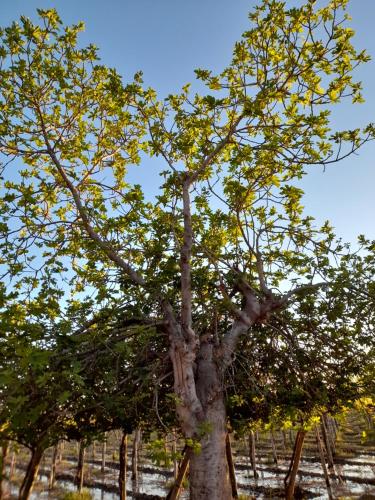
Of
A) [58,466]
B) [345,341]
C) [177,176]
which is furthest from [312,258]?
[58,466]

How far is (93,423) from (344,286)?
619 centimetres

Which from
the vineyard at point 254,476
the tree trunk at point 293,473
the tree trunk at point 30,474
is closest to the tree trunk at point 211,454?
the tree trunk at point 30,474

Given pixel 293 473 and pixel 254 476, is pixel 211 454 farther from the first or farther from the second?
pixel 254 476

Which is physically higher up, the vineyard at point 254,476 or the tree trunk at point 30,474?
the tree trunk at point 30,474

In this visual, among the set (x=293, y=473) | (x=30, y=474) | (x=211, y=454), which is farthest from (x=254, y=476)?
(x=211, y=454)

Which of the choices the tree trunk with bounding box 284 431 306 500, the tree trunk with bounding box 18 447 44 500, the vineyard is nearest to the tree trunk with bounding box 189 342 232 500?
the tree trunk with bounding box 18 447 44 500

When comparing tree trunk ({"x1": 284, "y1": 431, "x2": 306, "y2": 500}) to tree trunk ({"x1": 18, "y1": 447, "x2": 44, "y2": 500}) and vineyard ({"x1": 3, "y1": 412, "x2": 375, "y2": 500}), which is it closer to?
vineyard ({"x1": 3, "y1": 412, "x2": 375, "y2": 500})

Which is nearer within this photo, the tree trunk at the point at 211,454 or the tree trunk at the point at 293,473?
the tree trunk at the point at 211,454

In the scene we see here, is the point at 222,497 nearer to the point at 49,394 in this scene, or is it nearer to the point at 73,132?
the point at 49,394

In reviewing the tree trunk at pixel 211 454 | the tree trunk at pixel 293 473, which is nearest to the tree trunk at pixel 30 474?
the tree trunk at pixel 211 454

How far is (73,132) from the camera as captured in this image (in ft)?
33.6

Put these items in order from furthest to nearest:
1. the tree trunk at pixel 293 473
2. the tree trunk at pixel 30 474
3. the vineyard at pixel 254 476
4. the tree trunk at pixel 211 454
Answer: the vineyard at pixel 254 476, the tree trunk at pixel 293 473, the tree trunk at pixel 30 474, the tree trunk at pixel 211 454

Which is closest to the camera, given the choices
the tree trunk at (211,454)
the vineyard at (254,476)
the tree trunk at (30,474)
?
the tree trunk at (211,454)

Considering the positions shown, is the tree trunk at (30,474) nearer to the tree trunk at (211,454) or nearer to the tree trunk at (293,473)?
the tree trunk at (211,454)
